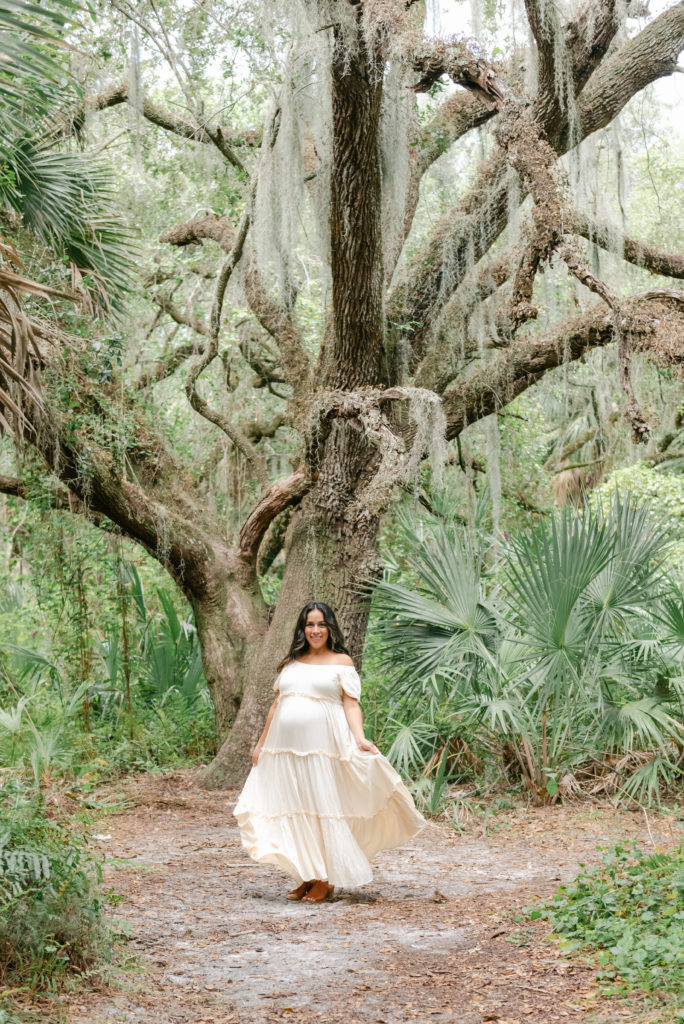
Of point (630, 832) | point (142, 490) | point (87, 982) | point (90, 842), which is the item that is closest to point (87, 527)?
point (142, 490)

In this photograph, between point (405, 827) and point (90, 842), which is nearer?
point (405, 827)

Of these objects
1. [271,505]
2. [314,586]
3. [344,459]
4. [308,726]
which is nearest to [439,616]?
[314,586]

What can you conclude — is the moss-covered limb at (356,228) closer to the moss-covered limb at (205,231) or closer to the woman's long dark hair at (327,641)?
the moss-covered limb at (205,231)

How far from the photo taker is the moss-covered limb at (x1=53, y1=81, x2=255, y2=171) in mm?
9789

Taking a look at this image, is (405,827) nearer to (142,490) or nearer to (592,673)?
(592,673)

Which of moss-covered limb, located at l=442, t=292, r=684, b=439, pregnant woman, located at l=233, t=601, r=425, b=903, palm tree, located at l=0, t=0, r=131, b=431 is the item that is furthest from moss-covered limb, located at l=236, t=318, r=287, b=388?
pregnant woman, located at l=233, t=601, r=425, b=903

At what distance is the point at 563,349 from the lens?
9398mm

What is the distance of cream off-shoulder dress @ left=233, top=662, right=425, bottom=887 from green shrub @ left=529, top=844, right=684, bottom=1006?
96cm

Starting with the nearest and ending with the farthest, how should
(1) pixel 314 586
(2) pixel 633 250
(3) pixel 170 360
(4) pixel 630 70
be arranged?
(4) pixel 630 70
(1) pixel 314 586
(2) pixel 633 250
(3) pixel 170 360

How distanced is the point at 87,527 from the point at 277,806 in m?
5.13

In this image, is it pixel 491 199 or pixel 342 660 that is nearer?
pixel 342 660

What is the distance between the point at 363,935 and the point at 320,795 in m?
0.89

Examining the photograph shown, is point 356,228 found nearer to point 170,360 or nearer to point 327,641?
point 327,641

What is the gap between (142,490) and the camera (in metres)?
9.94
